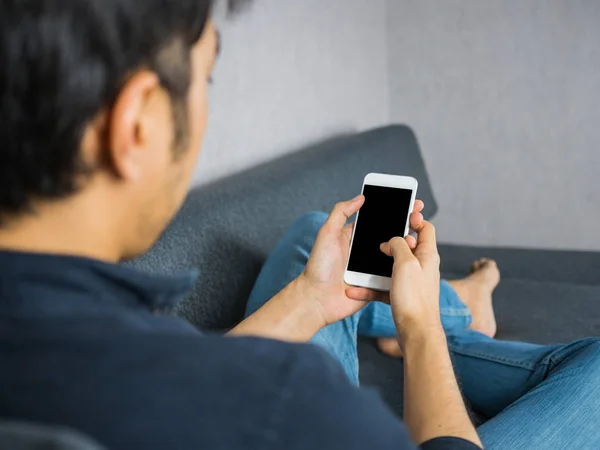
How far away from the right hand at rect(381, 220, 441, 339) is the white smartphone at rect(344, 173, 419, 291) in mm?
92

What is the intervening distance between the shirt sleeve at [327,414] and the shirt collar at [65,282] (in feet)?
0.42

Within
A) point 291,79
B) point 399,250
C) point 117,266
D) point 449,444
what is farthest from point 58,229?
point 291,79

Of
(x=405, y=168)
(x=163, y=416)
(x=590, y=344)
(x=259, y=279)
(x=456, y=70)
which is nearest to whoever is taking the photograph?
(x=163, y=416)

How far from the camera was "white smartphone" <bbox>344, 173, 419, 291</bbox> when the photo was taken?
100 centimetres

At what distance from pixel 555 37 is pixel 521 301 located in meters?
1.00

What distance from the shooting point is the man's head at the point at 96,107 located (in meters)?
0.42

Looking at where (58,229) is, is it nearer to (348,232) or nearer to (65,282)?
(65,282)

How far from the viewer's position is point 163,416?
399mm

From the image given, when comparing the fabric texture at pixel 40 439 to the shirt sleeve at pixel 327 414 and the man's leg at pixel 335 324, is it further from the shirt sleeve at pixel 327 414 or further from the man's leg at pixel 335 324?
the man's leg at pixel 335 324

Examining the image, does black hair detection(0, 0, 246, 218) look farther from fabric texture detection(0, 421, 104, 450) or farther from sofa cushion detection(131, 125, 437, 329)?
sofa cushion detection(131, 125, 437, 329)

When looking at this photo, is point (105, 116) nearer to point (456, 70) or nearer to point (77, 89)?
point (77, 89)

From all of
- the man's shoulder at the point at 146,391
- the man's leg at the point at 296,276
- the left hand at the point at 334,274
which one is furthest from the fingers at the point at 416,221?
the man's shoulder at the point at 146,391

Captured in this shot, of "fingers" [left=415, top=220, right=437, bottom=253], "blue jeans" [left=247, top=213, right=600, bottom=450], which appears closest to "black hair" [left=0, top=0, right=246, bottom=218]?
"fingers" [left=415, top=220, right=437, bottom=253]

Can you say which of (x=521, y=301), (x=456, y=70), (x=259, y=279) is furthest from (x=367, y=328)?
(x=456, y=70)
